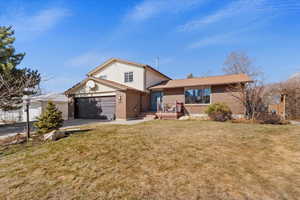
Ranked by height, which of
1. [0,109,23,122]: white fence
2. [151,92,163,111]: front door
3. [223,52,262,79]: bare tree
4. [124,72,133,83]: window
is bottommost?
[0,109,23,122]: white fence

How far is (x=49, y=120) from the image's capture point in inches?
265

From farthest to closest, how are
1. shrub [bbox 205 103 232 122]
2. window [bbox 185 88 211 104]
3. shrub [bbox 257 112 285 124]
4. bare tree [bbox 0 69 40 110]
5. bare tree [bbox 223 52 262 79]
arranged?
bare tree [bbox 223 52 262 79]
window [bbox 185 88 211 104]
shrub [bbox 205 103 232 122]
shrub [bbox 257 112 285 124]
bare tree [bbox 0 69 40 110]

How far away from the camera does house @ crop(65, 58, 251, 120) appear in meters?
12.0

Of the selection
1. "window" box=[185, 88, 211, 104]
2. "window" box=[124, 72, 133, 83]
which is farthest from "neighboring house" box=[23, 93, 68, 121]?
"window" box=[185, 88, 211, 104]

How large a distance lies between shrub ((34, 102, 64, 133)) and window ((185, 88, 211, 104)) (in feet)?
33.1

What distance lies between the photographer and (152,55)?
2098 cm

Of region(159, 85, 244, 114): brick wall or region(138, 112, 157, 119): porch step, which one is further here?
region(138, 112, 157, 119): porch step

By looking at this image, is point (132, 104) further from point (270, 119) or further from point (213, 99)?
point (270, 119)

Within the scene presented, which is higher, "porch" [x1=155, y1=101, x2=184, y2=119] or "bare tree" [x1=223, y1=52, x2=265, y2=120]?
"bare tree" [x1=223, y1=52, x2=265, y2=120]

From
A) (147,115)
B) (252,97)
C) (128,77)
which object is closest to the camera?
(252,97)

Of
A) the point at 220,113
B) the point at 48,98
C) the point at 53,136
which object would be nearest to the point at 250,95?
the point at 220,113

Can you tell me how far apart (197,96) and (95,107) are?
9.90m

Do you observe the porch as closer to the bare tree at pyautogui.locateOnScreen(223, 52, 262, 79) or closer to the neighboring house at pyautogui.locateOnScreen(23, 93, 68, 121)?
the neighboring house at pyautogui.locateOnScreen(23, 93, 68, 121)

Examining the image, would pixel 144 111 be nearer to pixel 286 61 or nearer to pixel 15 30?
pixel 15 30
